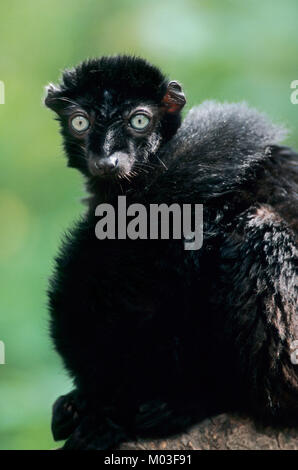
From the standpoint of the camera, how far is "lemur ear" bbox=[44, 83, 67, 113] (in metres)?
4.41

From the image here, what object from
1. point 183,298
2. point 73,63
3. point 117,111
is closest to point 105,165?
point 117,111

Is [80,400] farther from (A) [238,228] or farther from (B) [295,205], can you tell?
(B) [295,205]

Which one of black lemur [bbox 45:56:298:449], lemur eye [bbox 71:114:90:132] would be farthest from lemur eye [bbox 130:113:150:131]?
lemur eye [bbox 71:114:90:132]

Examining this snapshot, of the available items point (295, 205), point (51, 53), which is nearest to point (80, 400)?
point (295, 205)

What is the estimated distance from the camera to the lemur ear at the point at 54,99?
441 centimetres

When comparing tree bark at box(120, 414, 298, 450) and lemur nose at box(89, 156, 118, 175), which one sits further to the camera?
lemur nose at box(89, 156, 118, 175)

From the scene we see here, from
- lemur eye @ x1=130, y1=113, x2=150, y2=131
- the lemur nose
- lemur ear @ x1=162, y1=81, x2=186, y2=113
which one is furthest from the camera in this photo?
lemur ear @ x1=162, y1=81, x2=186, y2=113

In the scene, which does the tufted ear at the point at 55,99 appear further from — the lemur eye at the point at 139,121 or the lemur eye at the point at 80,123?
the lemur eye at the point at 139,121

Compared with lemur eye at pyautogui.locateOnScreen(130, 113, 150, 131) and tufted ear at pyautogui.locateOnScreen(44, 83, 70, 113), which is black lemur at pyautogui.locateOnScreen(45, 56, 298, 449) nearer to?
lemur eye at pyautogui.locateOnScreen(130, 113, 150, 131)

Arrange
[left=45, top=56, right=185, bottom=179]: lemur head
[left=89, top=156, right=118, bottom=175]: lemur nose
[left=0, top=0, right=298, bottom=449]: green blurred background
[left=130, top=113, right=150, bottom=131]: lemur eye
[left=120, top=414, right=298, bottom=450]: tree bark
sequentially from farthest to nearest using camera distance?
[left=0, top=0, right=298, bottom=449]: green blurred background, [left=130, top=113, right=150, bottom=131]: lemur eye, [left=45, top=56, right=185, bottom=179]: lemur head, [left=89, top=156, right=118, bottom=175]: lemur nose, [left=120, top=414, right=298, bottom=450]: tree bark

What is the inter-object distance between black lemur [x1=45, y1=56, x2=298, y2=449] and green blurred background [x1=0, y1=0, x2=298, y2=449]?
10.8 feet

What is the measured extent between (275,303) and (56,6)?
615cm

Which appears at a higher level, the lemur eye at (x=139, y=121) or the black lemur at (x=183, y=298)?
the lemur eye at (x=139, y=121)

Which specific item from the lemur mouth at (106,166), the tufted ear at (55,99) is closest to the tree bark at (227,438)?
the lemur mouth at (106,166)
